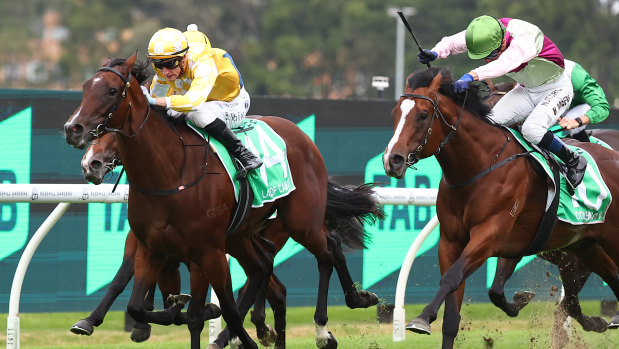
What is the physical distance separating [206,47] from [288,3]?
29970 millimetres

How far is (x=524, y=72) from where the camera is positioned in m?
5.95

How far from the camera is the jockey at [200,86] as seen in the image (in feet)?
17.5

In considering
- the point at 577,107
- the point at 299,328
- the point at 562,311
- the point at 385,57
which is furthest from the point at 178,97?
the point at 385,57

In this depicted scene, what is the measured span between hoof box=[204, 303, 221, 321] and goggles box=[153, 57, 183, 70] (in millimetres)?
1359

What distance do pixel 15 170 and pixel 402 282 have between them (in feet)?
9.02

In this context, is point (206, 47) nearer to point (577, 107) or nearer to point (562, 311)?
point (577, 107)

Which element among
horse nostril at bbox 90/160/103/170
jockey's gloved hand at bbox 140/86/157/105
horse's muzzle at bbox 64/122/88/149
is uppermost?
jockey's gloved hand at bbox 140/86/157/105

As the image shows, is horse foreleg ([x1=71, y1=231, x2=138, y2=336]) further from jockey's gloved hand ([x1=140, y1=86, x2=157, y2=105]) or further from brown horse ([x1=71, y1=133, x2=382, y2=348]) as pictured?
jockey's gloved hand ([x1=140, y1=86, x2=157, y2=105])

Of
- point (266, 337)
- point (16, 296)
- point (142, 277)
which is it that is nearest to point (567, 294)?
point (266, 337)

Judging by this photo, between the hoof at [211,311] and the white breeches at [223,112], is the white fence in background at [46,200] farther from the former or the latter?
the white breeches at [223,112]

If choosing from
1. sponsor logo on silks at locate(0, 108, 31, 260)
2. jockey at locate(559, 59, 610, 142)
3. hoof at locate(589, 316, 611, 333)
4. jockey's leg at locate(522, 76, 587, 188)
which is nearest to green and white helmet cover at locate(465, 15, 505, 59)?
jockey's leg at locate(522, 76, 587, 188)

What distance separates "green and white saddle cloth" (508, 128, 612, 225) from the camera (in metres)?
5.80

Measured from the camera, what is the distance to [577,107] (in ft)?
21.6

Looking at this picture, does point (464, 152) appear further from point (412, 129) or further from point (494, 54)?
point (494, 54)
